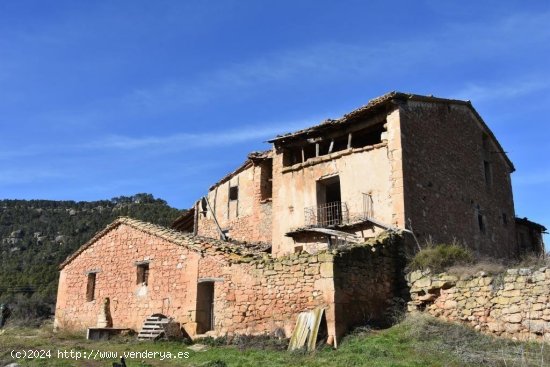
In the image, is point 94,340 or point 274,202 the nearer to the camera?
point 94,340

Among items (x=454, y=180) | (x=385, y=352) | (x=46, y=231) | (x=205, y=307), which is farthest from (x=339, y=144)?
(x=46, y=231)

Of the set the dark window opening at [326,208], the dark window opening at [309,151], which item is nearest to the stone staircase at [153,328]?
the dark window opening at [326,208]

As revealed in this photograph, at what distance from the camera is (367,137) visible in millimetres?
18875

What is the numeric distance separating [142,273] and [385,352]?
32.3 feet

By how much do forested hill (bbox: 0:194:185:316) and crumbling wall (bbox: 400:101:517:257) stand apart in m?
22.6

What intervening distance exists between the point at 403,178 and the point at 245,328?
6845mm

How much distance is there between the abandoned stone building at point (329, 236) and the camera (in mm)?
13375

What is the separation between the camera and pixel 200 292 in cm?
1525

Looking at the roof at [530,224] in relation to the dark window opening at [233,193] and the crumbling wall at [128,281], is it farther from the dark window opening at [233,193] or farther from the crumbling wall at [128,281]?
the crumbling wall at [128,281]

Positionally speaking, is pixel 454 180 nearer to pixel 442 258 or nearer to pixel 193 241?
pixel 442 258

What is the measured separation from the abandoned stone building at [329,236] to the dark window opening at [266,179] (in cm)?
43

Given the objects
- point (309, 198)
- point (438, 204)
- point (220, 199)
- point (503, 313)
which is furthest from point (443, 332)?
point (220, 199)

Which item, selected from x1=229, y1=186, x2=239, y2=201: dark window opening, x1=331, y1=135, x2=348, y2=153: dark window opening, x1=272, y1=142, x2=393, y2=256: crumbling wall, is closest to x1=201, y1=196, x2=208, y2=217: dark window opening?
x1=229, y1=186, x2=239, y2=201: dark window opening

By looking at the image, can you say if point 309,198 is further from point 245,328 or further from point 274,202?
point 245,328
